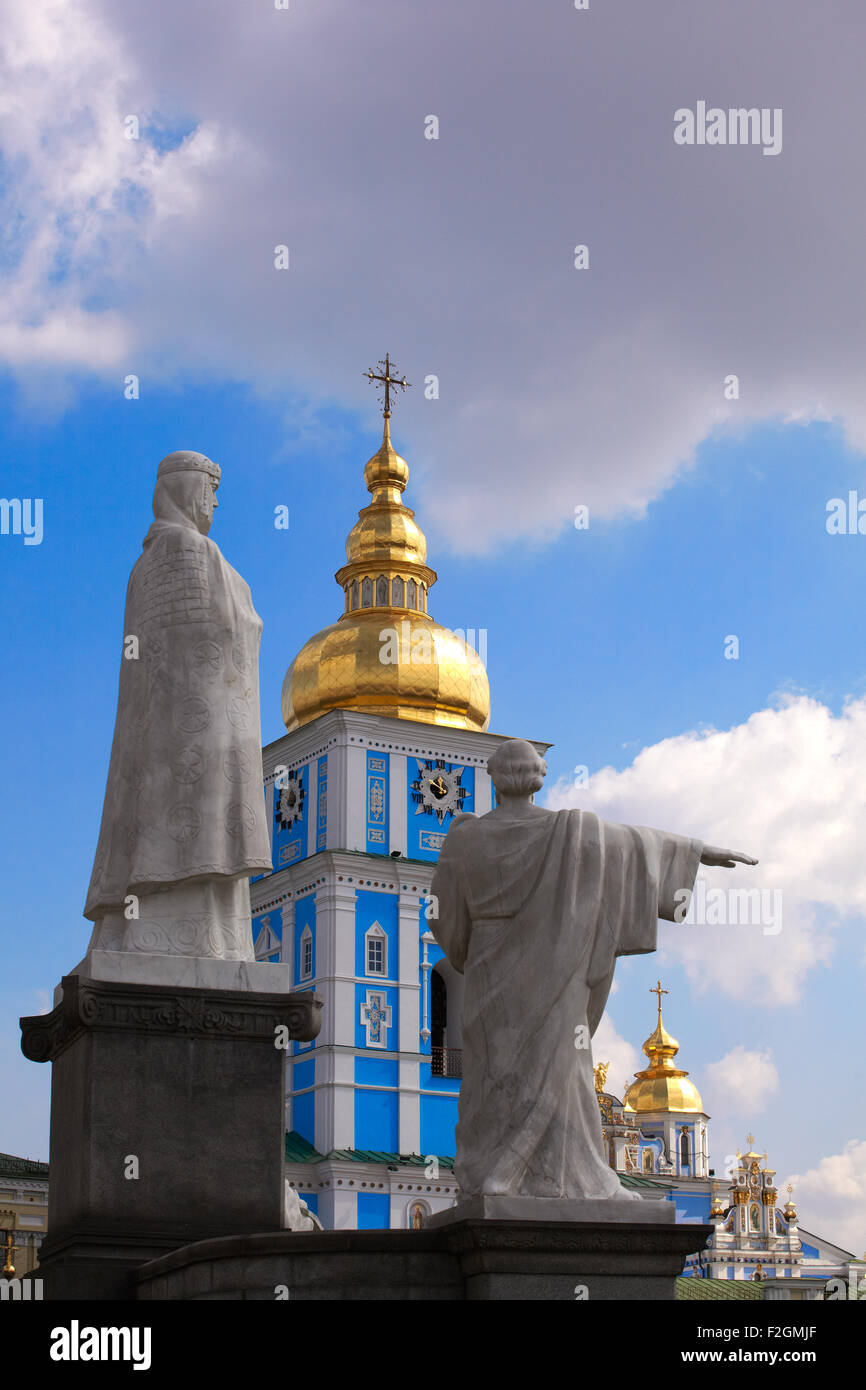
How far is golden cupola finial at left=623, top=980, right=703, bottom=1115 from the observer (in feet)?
252

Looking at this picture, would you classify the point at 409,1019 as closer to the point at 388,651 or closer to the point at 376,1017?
the point at 376,1017

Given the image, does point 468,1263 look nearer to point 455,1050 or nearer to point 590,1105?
point 590,1105

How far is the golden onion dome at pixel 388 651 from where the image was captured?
5459cm

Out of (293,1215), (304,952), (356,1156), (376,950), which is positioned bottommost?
(293,1215)

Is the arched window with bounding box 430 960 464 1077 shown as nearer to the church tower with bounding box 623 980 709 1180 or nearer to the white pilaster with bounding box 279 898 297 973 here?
the white pilaster with bounding box 279 898 297 973

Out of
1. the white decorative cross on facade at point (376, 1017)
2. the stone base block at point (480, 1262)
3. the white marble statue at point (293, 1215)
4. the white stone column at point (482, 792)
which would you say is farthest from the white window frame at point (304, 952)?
the stone base block at point (480, 1262)

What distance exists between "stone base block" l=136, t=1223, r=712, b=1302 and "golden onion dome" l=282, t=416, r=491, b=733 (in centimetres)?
4567

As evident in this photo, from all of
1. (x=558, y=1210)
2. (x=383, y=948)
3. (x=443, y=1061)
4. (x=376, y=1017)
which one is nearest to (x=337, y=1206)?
(x=376, y=1017)

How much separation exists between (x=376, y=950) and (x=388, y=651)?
27.7 feet

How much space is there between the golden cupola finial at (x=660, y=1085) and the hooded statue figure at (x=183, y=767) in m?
67.1

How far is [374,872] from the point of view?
2013 inches

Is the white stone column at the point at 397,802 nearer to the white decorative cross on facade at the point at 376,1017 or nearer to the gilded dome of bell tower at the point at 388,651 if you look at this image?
the gilded dome of bell tower at the point at 388,651

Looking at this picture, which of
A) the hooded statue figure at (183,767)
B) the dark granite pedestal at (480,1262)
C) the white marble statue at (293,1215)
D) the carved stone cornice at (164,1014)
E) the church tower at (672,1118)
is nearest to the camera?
the dark granite pedestal at (480,1262)

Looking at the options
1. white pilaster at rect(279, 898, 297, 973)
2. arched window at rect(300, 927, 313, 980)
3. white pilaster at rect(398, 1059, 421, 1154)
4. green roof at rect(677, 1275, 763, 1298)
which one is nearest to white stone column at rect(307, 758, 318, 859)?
white pilaster at rect(279, 898, 297, 973)
